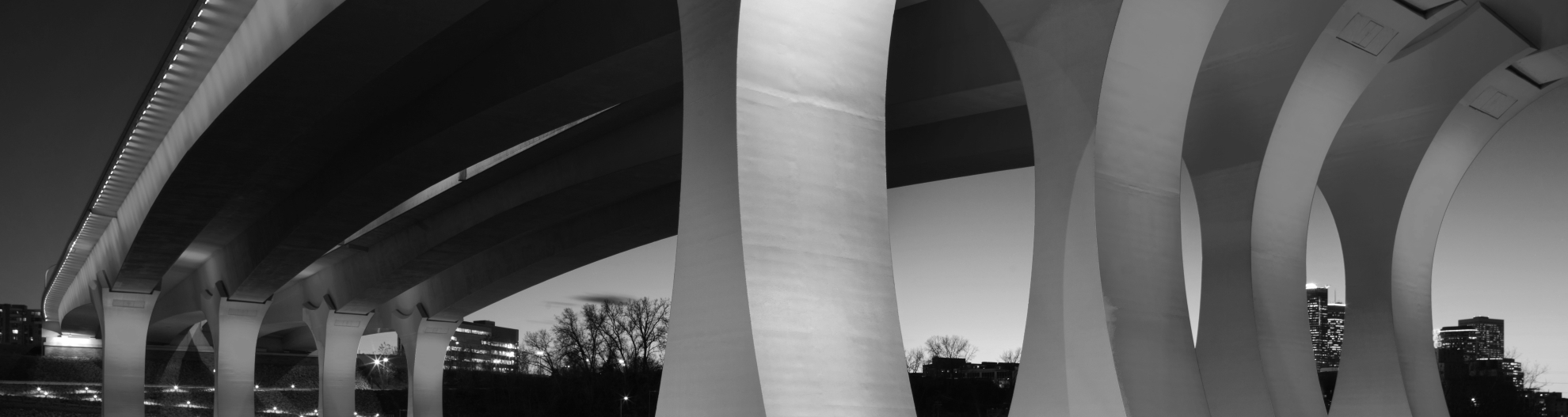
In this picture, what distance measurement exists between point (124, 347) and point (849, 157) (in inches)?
1360

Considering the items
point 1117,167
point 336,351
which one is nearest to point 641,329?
point 336,351

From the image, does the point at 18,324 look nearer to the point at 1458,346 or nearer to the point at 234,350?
the point at 234,350

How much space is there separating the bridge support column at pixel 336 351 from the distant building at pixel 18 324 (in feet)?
423

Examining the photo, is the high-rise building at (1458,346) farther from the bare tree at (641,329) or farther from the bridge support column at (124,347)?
the bridge support column at (124,347)

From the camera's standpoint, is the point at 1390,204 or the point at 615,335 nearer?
the point at 1390,204

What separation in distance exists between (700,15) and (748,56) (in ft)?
2.28

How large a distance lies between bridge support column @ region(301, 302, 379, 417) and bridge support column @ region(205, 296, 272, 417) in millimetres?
3453

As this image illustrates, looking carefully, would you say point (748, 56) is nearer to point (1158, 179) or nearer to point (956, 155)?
point (1158, 179)

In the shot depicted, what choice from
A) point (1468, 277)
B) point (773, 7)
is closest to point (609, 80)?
point (773, 7)

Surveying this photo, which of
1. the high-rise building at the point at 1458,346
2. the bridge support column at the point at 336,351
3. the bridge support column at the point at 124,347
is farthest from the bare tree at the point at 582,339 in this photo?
the high-rise building at the point at 1458,346

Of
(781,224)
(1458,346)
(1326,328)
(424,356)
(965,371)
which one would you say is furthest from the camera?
(965,371)

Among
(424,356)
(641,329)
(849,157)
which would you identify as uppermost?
(641,329)

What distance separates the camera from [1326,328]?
200ft

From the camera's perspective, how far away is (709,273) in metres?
7.34
